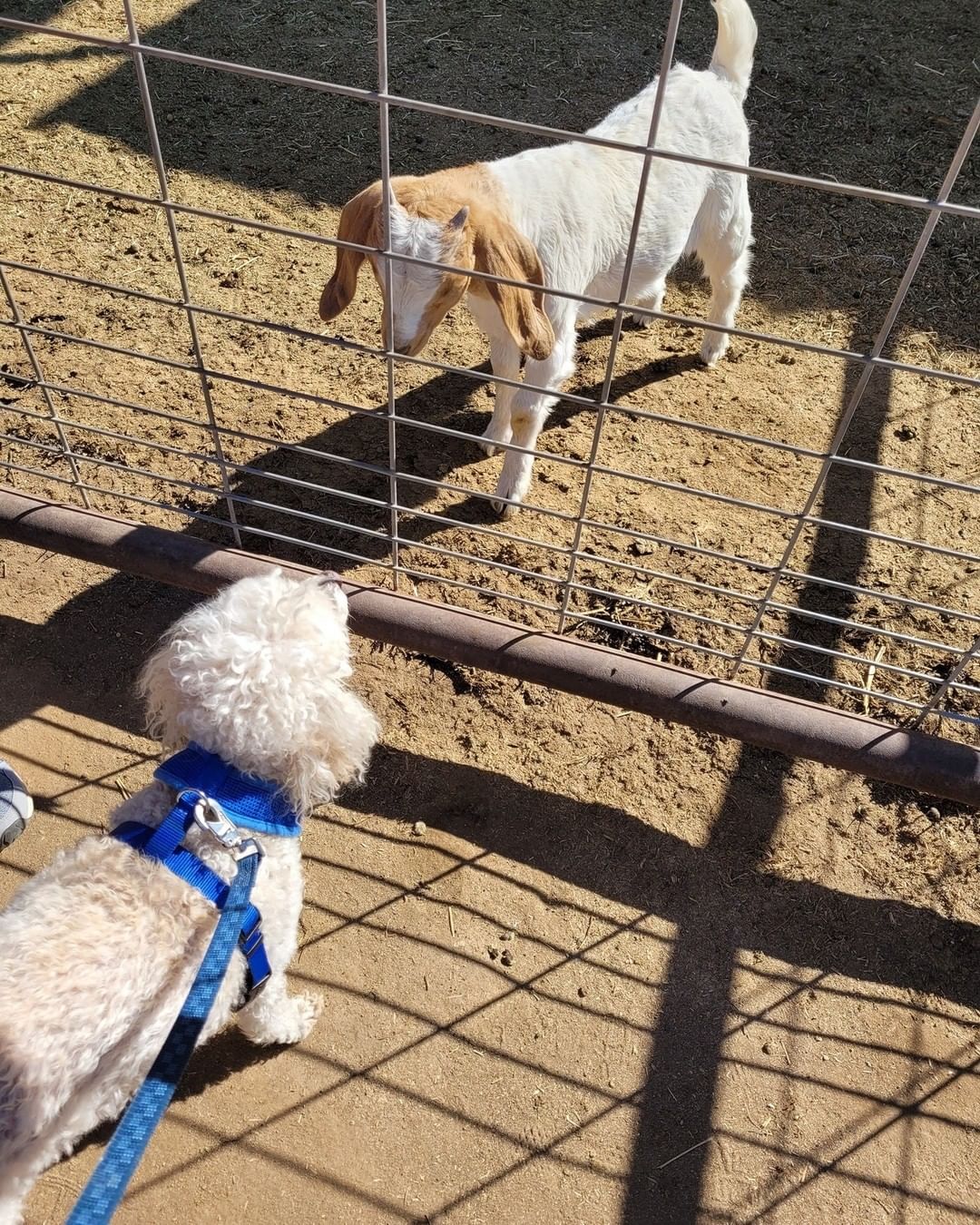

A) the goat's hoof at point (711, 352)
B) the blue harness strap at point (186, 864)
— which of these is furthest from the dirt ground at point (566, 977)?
the goat's hoof at point (711, 352)

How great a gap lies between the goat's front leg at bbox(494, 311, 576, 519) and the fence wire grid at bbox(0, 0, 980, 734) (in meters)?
0.18

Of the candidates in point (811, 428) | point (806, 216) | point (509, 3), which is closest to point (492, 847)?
point (811, 428)

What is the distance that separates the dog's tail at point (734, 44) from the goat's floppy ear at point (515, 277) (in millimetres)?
1643

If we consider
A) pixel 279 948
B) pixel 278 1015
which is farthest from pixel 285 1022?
Answer: pixel 279 948

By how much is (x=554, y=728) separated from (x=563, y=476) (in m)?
1.24

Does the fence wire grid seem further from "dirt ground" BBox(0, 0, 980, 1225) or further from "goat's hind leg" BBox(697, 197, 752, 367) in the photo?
"goat's hind leg" BBox(697, 197, 752, 367)

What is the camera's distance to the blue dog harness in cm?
181

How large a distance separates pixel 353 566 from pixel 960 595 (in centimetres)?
233

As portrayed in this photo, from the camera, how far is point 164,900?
1786 millimetres

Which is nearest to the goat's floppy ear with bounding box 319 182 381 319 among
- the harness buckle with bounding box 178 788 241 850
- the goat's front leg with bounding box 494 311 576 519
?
the goat's front leg with bounding box 494 311 576 519

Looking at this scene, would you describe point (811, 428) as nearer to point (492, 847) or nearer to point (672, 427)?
point (672, 427)

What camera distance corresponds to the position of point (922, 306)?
449 cm

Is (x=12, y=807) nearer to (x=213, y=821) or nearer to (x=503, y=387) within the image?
(x=213, y=821)

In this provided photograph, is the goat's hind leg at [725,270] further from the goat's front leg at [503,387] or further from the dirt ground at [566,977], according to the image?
the dirt ground at [566,977]
